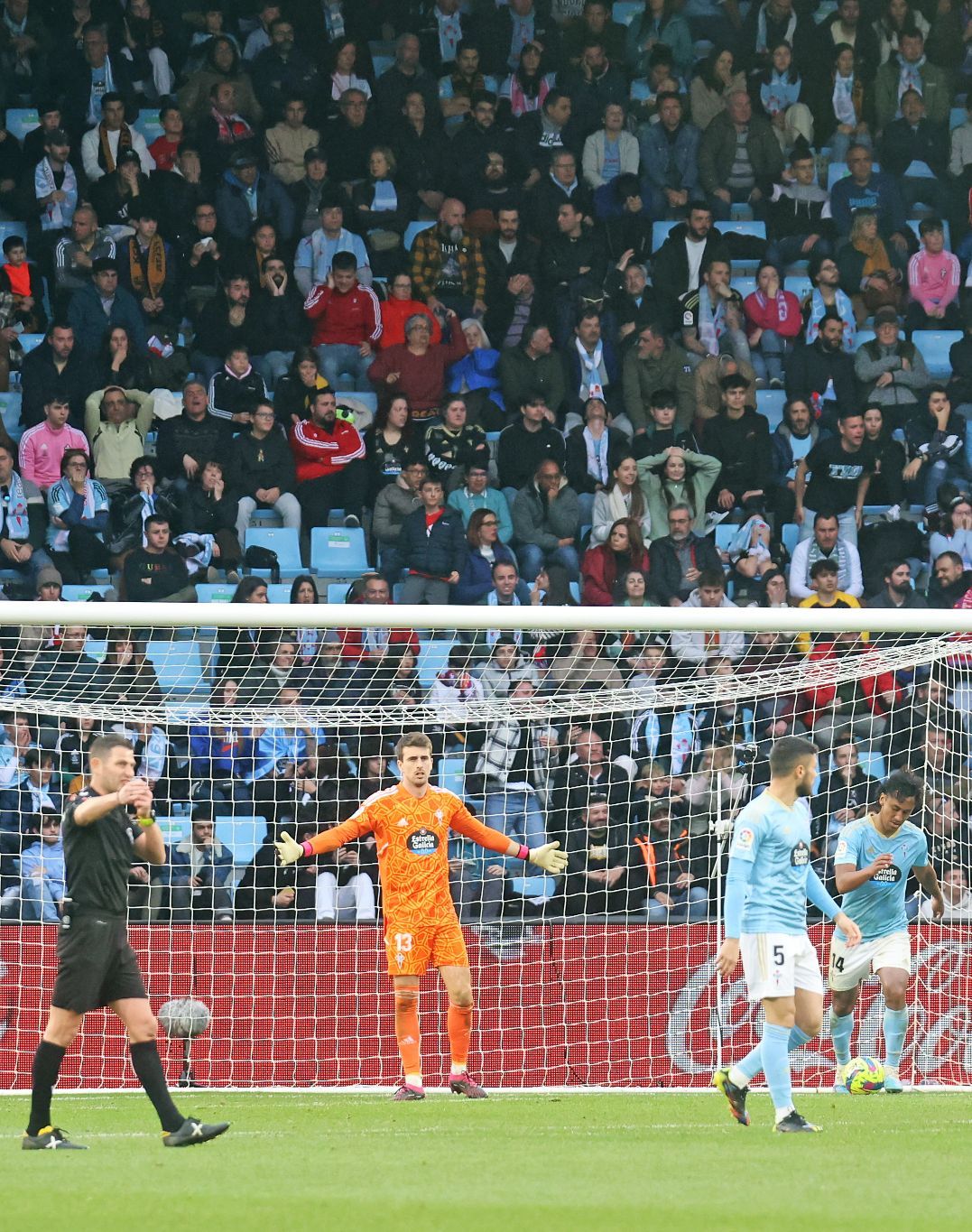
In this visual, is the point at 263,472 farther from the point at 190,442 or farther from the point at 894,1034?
the point at 894,1034

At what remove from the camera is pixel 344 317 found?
17.1 meters

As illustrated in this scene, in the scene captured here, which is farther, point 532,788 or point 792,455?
point 792,455

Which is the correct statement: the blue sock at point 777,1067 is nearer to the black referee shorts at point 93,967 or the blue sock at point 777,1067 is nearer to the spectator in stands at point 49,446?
the black referee shorts at point 93,967

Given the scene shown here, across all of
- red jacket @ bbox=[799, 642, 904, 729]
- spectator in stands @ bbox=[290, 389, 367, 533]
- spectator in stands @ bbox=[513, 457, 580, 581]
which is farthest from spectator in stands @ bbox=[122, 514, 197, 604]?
red jacket @ bbox=[799, 642, 904, 729]

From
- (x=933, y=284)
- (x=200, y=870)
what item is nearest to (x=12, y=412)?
(x=200, y=870)

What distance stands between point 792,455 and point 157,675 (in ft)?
22.2

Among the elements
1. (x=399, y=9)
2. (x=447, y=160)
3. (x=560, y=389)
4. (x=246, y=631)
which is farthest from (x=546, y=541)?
(x=399, y=9)

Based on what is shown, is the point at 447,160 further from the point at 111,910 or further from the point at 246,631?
the point at 111,910

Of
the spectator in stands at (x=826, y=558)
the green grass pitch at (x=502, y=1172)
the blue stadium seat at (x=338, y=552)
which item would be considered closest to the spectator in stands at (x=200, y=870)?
the green grass pitch at (x=502, y=1172)

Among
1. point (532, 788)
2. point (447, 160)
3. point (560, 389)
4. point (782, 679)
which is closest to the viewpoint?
point (782, 679)

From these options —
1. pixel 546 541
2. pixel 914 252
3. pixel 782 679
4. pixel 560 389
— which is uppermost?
pixel 914 252

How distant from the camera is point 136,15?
18266mm

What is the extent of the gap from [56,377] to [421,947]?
27.4 feet

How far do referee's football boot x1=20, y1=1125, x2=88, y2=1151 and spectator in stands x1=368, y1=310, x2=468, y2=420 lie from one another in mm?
10286
